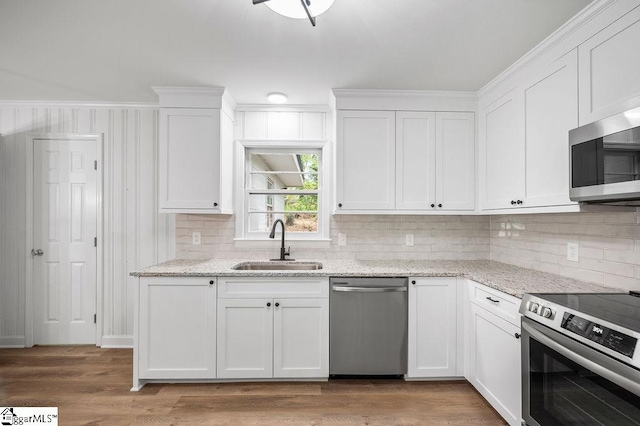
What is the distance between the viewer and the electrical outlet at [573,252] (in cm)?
206

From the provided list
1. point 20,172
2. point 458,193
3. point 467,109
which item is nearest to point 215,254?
point 20,172

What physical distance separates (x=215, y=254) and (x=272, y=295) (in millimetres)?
991

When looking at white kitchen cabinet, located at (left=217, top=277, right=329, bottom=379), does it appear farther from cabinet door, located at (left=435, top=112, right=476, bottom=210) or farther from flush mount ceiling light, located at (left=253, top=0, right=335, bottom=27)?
flush mount ceiling light, located at (left=253, top=0, right=335, bottom=27)

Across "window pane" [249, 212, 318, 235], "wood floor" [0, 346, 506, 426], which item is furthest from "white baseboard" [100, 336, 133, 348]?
"window pane" [249, 212, 318, 235]

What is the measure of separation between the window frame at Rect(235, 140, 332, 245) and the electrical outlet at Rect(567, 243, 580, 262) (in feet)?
6.10

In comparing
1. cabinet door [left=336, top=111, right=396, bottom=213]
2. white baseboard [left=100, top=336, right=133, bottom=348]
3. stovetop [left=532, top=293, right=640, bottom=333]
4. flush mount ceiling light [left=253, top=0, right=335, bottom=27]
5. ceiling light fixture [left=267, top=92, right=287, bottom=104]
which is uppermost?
ceiling light fixture [left=267, top=92, right=287, bottom=104]

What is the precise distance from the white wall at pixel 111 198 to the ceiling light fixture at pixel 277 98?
1181 mm

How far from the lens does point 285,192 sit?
3146mm

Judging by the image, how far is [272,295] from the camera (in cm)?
235

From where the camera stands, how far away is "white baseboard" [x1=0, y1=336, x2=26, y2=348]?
3025 millimetres

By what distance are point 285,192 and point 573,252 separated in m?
2.33

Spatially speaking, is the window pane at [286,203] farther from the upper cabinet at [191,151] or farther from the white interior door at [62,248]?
the white interior door at [62,248]

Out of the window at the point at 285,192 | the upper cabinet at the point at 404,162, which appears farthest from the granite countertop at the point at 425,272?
the upper cabinet at the point at 404,162

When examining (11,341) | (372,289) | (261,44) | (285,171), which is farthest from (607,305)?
(11,341)
